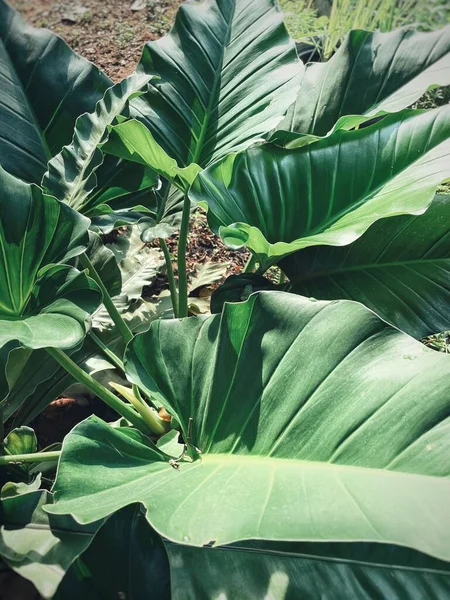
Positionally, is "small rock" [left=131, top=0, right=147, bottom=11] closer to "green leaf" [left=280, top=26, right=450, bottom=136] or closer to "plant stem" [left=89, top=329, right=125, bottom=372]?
"green leaf" [left=280, top=26, right=450, bottom=136]

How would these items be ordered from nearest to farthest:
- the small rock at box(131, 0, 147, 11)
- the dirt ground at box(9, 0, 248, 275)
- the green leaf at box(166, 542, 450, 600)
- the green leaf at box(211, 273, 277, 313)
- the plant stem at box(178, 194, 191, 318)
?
the green leaf at box(166, 542, 450, 600)
the green leaf at box(211, 273, 277, 313)
the plant stem at box(178, 194, 191, 318)
the dirt ground at box(9, 0, 248, 275)
the small rock at box(131, 0, 147, 11)

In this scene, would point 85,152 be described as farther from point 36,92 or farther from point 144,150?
point 36,92

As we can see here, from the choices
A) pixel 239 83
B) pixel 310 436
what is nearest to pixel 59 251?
pixel 310 436

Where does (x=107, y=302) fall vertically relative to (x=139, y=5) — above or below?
below

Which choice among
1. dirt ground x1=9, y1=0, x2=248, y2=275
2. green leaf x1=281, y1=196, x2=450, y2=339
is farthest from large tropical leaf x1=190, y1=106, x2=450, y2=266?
dirt ground x1=9, y1=0, x2=248, y2=275

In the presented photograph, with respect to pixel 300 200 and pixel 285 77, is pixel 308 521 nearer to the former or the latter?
pixel 300 200

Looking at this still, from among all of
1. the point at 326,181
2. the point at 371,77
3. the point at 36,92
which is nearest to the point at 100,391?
the point at 326,181

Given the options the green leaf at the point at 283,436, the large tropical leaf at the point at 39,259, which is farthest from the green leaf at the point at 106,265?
the green leaf at the point at 283,436
